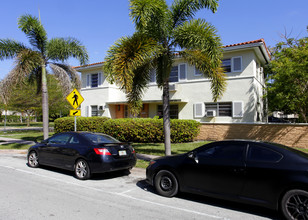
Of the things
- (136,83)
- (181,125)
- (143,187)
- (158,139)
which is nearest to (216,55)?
(136,83)

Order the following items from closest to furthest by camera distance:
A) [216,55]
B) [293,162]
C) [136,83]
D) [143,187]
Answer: [293,162], [143,187], [216,55], [136,83]

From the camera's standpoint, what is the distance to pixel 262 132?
533 inches

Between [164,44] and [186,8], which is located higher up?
[186,8]

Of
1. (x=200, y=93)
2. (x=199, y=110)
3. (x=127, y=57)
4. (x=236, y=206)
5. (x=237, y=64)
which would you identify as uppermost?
(x=237, y=64)

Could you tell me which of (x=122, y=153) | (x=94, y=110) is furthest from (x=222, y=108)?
(x=94, y=110)

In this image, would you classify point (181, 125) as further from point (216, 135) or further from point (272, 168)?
point (272, 168)

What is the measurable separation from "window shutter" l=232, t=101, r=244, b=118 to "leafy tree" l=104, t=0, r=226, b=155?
684 centimetres

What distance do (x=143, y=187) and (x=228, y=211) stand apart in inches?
94.9

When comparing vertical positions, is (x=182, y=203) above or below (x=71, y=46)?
below

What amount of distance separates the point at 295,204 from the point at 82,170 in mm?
5373

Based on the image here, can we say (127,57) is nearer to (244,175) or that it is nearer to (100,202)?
(100,202)

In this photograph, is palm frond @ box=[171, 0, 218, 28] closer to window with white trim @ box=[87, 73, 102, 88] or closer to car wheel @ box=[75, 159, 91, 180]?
car wheel @ box=[75, 159, 91, 180]

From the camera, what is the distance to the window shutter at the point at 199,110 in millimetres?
16359

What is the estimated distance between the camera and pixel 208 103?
16328 mm
